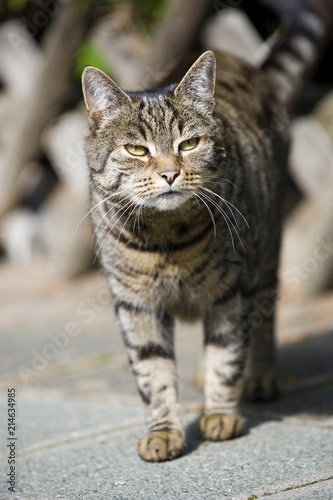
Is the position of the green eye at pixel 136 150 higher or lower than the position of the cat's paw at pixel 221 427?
higher

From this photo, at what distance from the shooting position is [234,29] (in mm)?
4812

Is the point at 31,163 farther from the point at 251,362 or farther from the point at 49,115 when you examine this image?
the point at 251,362

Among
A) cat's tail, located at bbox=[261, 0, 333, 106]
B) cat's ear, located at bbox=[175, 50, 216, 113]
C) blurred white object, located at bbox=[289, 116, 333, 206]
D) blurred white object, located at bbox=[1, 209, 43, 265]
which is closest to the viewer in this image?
cat's ear, located at bbox=[175, 50, 216, 113]

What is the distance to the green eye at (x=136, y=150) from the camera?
2.62m

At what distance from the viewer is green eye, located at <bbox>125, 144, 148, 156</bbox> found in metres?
2.62

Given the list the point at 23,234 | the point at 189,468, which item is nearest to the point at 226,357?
the point at 189,468

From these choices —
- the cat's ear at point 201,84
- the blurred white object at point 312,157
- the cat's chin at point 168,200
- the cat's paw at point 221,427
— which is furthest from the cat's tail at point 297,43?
the cat's paw at point 221,427

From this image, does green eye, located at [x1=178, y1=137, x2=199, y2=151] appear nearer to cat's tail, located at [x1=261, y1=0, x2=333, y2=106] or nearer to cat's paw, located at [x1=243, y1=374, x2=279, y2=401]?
cat's paw, located at [x1=243, y1=374, x2=279, y2=401]

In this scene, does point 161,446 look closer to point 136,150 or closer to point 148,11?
point 136,150

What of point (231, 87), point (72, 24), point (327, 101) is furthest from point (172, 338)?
point (72, 24)

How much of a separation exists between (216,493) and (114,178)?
1184mm

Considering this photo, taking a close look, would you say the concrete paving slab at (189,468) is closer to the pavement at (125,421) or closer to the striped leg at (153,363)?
the pavement at (125,421)

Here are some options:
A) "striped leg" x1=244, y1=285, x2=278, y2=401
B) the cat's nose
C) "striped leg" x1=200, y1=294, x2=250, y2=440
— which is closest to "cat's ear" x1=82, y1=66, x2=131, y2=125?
the cat's nose

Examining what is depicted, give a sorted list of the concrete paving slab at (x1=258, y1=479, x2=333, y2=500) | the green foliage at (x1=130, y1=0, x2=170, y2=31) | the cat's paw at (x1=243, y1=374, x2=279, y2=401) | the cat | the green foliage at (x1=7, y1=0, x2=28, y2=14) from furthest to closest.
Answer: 1. the green foliage at (x1=7, y1=0, x2=28, y2=14)
2. the green foliage at (x1=130, y1=0, x2=170, y2=31)
3. the cat's paw at (x1=243, y1=374, x2=279, y2=401)
4. the cat
5. the concrete paving slab at (x1=258, y1=479, x2=333, y2=500)
